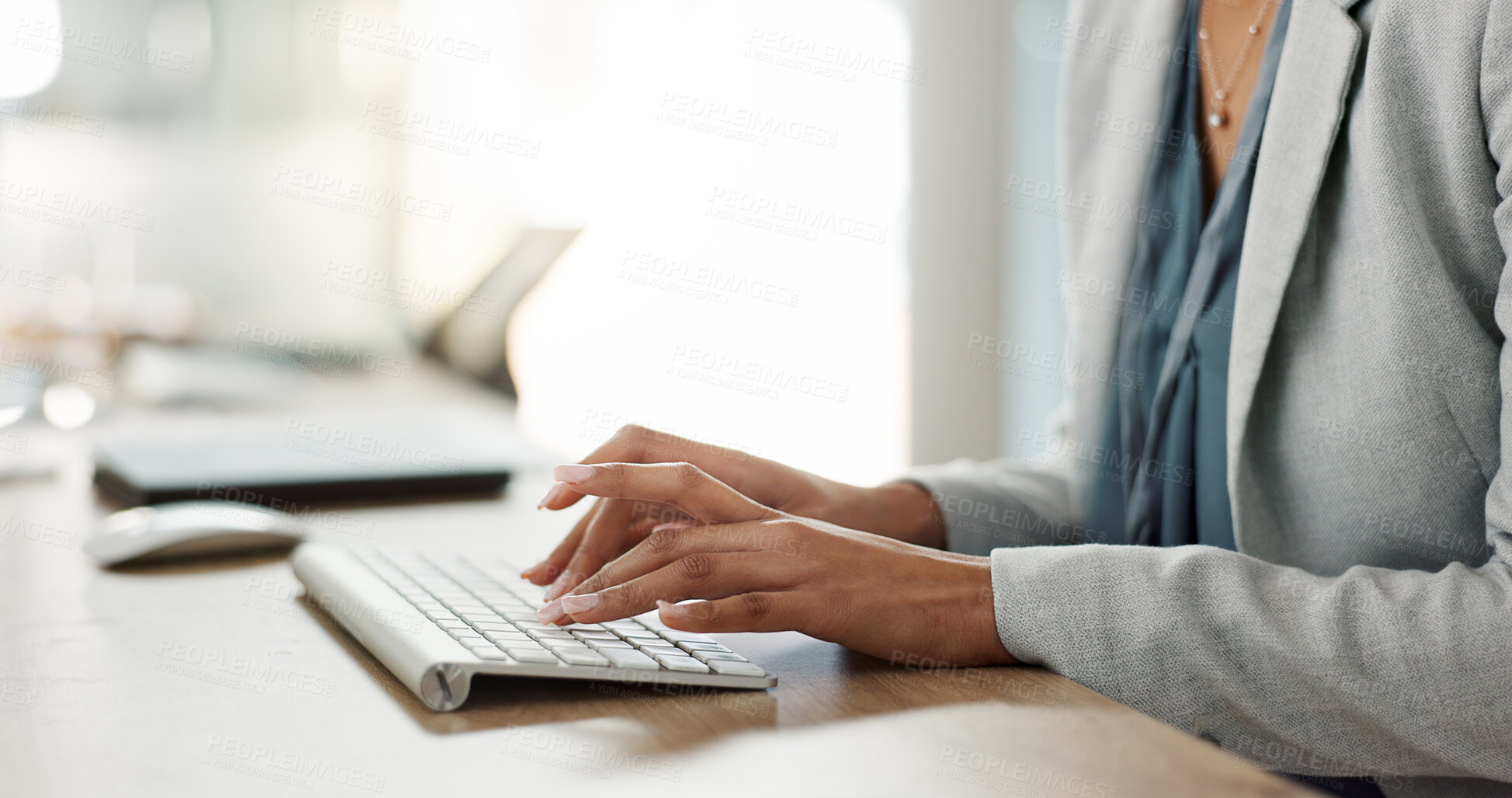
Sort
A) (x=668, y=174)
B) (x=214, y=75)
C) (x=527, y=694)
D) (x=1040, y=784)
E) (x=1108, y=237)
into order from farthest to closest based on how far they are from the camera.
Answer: (x=214, y=75), (x=668, y=174), (x=1108, y=237), (x=527, y=694), (x=1040, y=784)

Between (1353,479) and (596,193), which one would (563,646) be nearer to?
(1353,479)

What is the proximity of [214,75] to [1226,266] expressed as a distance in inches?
152

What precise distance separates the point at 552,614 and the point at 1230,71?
81 cm

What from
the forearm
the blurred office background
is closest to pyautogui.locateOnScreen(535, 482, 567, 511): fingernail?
the forearm

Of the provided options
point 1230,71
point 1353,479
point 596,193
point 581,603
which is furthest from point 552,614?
point 596,193

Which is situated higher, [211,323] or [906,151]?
[906,151]

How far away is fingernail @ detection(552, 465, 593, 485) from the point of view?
2.15ft

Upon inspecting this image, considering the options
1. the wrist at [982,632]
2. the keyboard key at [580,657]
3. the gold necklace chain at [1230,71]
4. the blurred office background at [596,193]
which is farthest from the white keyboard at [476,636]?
the blurred office background at [596,193]

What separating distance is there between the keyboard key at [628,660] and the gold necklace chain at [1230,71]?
76cm

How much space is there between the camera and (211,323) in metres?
3.84

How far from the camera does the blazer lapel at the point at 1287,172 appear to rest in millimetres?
762

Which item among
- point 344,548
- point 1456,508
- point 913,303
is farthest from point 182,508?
point 913,303

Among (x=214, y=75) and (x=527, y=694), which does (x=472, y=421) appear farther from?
(x=214, y=75)

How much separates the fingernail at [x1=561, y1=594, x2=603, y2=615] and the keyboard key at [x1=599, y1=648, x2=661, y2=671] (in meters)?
0.03
